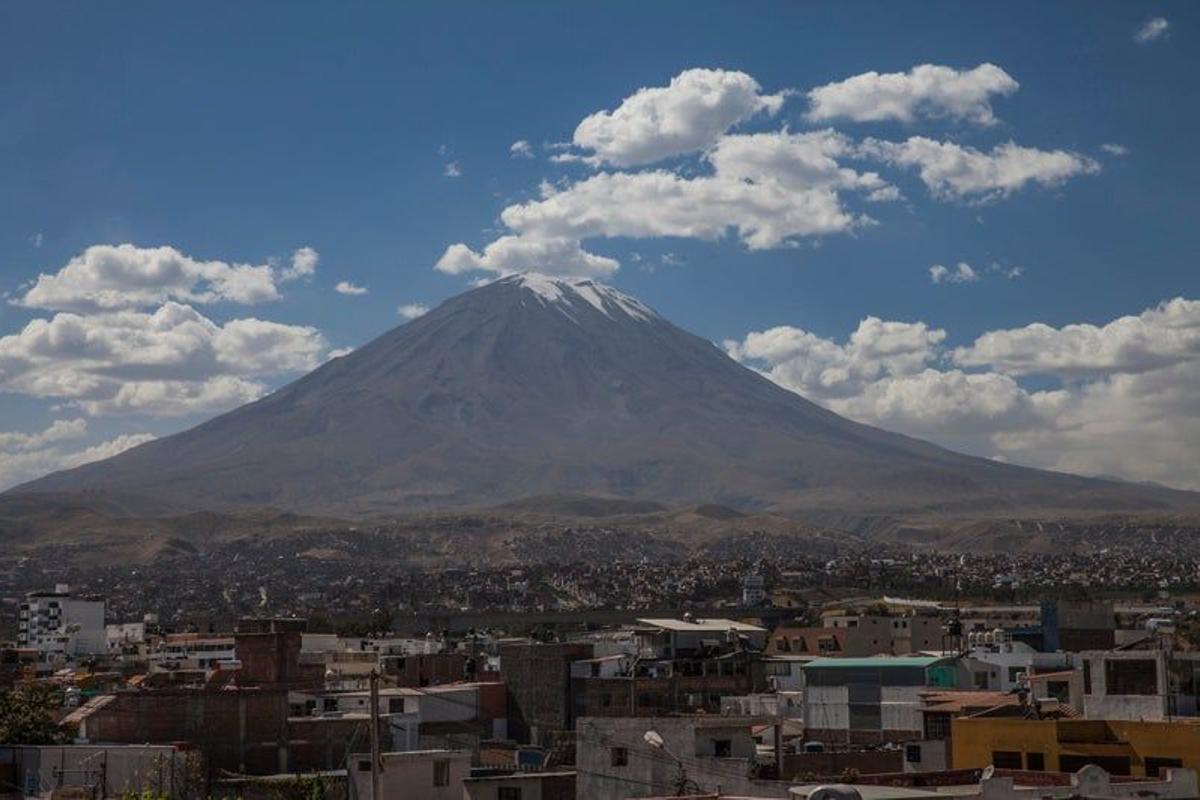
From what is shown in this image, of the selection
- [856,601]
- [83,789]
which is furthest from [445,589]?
[83,789]

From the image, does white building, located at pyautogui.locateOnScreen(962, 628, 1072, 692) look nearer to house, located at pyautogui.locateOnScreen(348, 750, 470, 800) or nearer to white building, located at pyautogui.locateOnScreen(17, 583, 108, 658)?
house, located at pyautogui.locateOnScreen(348, 750, 470, 800)

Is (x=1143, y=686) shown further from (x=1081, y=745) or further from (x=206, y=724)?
(x=206, y=724)

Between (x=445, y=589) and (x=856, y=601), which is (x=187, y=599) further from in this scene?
(x=856, y=601)

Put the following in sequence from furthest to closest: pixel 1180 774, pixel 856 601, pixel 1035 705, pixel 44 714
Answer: pixel 856 601 < pixel 44 714 < pixel 1035 705 < pixel 1180 774

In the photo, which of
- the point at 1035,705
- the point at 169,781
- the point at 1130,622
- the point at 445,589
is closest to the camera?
the point at 1035,705

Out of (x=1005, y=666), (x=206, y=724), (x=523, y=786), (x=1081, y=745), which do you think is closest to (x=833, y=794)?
(x=1081, y=745)

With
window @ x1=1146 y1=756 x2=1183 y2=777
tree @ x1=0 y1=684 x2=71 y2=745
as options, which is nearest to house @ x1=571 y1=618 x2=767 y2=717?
tree @ x1=0 y1=684 x2=71 y2=745
